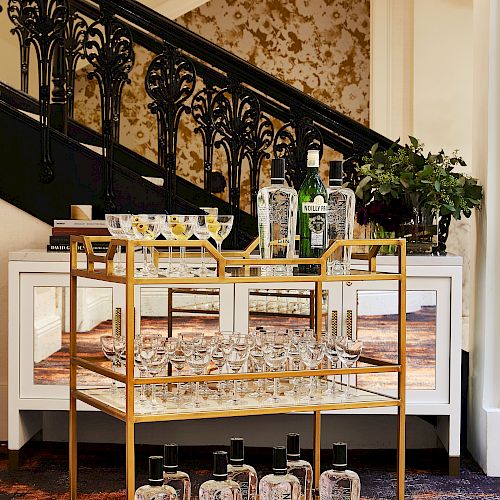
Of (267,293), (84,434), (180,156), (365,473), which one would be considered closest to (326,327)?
(267,293)

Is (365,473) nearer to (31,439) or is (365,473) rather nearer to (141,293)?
(141,293)

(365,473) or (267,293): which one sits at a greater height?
(267,293)

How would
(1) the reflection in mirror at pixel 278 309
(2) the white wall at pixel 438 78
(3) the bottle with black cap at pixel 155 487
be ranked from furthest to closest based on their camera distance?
(2) the white wall at pixel 438 78 → (1) the reflection in mirror at pixel 278 309 → (3) the bottle with black cap at pixel 155 487

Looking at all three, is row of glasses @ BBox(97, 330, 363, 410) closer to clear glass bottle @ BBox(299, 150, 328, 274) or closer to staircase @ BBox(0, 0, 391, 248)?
clear glass bottle @ BBox(299, 150, 328, 274)

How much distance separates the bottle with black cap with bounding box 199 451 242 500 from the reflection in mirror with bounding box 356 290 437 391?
1.60m

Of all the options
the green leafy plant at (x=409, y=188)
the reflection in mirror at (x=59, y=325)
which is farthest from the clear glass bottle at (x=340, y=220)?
the reflection in mirror at (x=59, y=325)

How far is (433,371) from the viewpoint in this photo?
172 inches

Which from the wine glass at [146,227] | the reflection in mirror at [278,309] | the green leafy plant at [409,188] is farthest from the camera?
the green leafy plant at [409,188]

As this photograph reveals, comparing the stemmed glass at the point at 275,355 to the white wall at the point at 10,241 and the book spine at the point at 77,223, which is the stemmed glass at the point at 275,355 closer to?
the book spine at the point at 77,223

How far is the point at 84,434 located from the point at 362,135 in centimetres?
198

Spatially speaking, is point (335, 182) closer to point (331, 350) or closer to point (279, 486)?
point (331, 350)

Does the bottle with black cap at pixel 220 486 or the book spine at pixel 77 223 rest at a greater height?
the book spine at pixel 77 223

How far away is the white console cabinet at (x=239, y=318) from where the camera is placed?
4.27 m

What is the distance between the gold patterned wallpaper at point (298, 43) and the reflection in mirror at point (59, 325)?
189 inches
